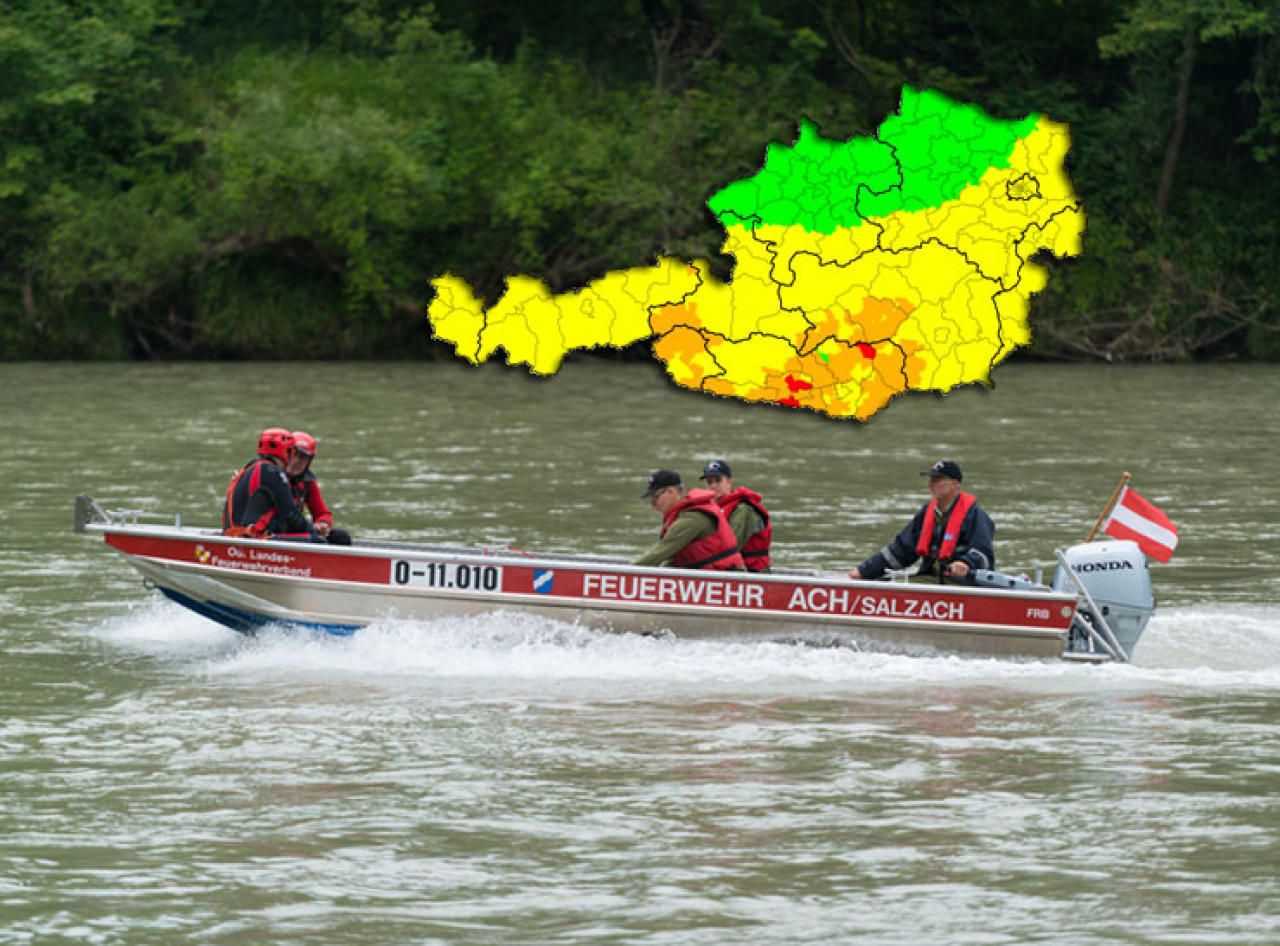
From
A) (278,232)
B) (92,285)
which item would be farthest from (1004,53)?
(92,285)

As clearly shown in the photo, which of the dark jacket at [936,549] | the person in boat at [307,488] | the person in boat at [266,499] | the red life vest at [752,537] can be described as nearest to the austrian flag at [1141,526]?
the dark jacket at [936,549]

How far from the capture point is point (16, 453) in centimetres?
2786

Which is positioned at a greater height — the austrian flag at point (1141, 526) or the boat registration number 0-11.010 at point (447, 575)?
the austrian flag at point (1141, 526)

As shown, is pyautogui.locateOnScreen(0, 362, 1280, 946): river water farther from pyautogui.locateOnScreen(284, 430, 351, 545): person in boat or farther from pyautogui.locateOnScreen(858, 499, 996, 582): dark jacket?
pyautogui.locateOnScreen(284, 430, 351, 545): person in boat

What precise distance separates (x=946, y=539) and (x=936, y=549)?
13cm

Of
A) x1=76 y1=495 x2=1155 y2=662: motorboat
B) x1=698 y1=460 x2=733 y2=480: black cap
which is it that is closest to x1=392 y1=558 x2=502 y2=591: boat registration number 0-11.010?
x1=76 y1=495 x2=1155 y2=662: motorboat

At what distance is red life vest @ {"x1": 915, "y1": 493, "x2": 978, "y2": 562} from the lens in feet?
49.0

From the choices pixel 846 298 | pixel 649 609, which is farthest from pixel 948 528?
pixel 846 298

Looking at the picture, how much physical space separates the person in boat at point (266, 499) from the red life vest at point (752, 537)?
2962 millimetres

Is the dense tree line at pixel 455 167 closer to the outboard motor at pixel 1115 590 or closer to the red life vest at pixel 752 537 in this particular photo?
the red life vest at pixel 752 537

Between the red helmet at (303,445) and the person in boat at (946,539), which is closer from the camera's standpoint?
the person in boat at (946,539)

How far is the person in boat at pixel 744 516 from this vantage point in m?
15.4

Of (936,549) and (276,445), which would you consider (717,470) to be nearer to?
(936,549)

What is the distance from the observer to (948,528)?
588 inches
